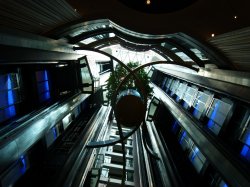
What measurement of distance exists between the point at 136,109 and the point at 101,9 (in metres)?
2.86

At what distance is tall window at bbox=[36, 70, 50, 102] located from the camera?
865 centimetres

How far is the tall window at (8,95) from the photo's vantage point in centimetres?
635

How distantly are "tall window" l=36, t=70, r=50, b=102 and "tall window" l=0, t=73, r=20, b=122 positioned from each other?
4.27 ft

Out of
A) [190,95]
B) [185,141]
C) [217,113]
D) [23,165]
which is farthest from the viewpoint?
[190,95]

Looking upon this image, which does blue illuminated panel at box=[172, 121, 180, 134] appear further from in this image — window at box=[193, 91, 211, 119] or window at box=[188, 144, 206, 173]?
window at box=[188, 144, 206, 173]

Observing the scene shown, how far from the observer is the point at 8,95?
6.73 metres

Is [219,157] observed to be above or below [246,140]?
below

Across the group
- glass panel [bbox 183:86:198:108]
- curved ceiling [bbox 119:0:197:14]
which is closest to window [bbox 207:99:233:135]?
glass panel [bbox 183:86:198:108]

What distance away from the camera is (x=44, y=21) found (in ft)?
18.6

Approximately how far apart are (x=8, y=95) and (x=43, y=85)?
2.56 metres

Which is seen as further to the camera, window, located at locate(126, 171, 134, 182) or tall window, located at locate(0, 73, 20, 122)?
window, located at locate(126, 171, 134, 182)

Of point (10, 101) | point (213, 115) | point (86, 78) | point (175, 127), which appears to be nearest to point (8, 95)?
point (10, 101)

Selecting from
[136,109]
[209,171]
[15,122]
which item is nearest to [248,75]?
[136,109]

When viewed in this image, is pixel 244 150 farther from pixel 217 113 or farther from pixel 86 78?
pixel 86 78
